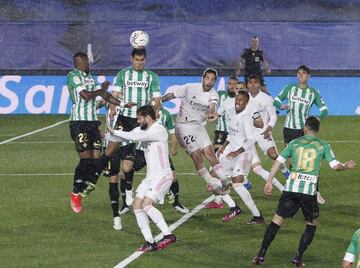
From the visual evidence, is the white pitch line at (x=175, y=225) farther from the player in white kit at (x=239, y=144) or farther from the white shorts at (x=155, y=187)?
the player in white kit at (x=239, y=144)

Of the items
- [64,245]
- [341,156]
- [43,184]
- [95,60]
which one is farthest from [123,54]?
[64,245]

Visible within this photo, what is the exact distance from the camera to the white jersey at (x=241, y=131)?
17.8 metres

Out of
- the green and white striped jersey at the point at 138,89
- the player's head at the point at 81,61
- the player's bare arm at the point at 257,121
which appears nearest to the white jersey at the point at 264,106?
the player's bare arm at the point at 257,121

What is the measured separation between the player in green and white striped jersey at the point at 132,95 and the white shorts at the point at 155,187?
2.48 m

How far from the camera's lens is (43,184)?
71.5ft

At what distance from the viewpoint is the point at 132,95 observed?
58.0 ft

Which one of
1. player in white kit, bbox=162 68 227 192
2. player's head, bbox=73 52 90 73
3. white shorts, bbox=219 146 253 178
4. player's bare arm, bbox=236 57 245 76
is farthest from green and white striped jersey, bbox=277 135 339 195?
player's bare arm, bbox=236 57 245 76

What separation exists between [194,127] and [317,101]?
284 cm

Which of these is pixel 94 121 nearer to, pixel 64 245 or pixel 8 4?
pixel 64 245

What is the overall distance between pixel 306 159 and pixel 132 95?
450 cm

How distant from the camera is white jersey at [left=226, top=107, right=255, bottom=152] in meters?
17.8

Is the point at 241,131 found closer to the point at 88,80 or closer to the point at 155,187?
the point at 88,80

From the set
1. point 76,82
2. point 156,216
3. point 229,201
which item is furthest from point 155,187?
point 76,82

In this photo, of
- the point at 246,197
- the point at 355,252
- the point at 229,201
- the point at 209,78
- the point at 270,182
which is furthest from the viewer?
the point at 209,78
